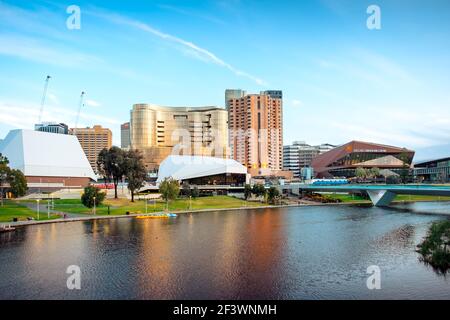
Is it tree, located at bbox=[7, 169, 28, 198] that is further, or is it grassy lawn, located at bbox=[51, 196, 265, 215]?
grassy lawn, located at bbox=[51, 196, 265, 215]

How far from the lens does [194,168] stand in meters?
150

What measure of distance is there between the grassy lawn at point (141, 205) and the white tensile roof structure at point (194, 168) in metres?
24.3

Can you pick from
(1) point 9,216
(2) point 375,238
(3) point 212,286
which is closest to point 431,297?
(3) point 212,286

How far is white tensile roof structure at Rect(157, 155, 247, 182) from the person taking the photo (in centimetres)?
14775

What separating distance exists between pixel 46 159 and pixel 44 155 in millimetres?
1758

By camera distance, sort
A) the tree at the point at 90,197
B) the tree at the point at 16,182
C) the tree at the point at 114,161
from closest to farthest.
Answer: the tree at the point at 90,197 < the tree at the point at 16,182 < the tree at the point at 114,161

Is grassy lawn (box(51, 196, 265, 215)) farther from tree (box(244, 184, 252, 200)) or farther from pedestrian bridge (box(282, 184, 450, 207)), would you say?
pedestrian bridge (box(282, 184, 450, 207))

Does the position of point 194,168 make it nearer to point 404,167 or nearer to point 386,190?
point 386,190

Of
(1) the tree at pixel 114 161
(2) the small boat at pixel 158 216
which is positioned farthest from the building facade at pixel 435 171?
(1) the tree at pixel 114 161

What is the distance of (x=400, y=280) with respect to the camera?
1345 inches

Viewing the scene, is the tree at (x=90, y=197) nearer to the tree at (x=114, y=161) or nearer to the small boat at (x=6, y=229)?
the tree at (x=114, y=161)

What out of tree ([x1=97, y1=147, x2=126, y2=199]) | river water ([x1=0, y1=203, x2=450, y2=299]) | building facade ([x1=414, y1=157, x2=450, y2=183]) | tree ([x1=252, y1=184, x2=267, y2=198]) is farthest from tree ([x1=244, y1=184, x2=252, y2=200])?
building facade ([x1=414, y1=157, x2=450, y2=183])

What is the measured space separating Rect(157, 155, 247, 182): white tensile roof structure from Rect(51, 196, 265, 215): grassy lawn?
79.6 feet

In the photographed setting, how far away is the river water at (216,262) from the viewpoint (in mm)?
31328
